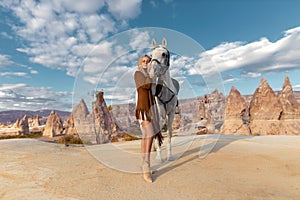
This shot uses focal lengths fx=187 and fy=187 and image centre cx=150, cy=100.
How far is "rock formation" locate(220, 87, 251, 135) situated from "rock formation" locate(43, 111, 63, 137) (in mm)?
33527

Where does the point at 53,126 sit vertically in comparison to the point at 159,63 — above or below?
below

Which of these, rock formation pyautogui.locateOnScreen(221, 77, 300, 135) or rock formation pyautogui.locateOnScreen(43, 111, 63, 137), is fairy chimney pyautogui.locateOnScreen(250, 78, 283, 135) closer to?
rock formation pyautogui.locateOnScreen(221, 77, 300, 135)

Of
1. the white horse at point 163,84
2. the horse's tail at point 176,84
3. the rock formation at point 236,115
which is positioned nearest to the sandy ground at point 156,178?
the white horse at point 163,84

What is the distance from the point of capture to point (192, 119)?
652cm

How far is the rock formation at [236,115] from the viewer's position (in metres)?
28.5

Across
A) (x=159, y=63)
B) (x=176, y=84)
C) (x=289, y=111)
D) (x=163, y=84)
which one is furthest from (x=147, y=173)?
(x=289, y=111)

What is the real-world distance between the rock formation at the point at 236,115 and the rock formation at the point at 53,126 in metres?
33.5

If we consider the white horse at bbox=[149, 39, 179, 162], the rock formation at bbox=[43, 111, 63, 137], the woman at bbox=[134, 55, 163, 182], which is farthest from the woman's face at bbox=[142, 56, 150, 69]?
the rock formation at bbox=[43, 111, 63, 137]

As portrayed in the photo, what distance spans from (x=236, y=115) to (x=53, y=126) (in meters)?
37.1

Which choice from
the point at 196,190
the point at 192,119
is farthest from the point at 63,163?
the point at 192,119

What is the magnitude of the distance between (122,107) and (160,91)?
208 cm

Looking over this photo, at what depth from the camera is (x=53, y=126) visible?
4131cm

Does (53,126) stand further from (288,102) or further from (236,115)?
(288,102)

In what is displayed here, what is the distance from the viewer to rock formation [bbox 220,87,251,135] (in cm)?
2853
